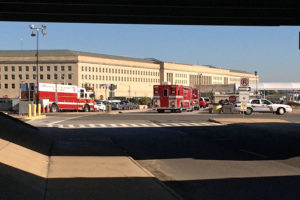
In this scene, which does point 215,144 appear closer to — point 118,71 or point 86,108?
point 86,108

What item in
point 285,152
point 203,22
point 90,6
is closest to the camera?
point 285,152

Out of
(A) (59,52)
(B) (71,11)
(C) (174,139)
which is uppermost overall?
(A) (59,52)

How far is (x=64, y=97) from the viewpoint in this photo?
191 feet

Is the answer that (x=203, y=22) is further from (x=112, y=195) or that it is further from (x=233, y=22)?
(x=112, y=195)

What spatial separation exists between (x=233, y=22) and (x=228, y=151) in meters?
8.02

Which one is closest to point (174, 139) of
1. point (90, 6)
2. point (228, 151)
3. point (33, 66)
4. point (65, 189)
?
point (228, 151)

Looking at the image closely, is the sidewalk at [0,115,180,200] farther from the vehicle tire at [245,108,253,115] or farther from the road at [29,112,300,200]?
the vehicle tire at [245,108,253,115]

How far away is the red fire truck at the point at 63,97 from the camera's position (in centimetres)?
5547

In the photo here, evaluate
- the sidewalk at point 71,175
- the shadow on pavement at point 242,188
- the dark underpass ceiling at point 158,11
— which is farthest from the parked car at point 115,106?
the shadow on pavement at point 242,188

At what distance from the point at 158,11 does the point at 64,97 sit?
130 ft

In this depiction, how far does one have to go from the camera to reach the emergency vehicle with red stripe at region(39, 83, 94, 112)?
182 ft

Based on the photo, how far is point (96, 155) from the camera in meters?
15.7

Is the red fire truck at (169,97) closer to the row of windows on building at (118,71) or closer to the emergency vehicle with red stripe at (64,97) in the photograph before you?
the emergency vehicle with red stripe at (64,97)

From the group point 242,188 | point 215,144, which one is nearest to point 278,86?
point 215,144
